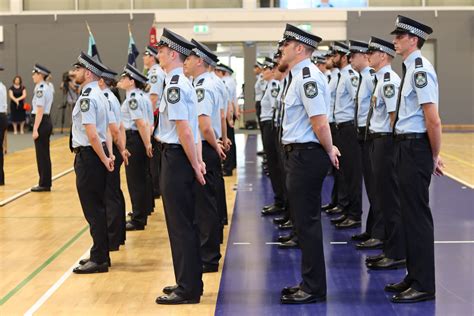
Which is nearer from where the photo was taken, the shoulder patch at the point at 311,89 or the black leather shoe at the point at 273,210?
the shoulder patch at the point at 311,89

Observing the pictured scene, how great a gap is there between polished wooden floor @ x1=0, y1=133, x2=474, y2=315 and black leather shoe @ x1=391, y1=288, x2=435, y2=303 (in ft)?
4.08

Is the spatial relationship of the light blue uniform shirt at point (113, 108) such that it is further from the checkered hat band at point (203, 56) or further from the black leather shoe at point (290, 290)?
the black leather shoe at point (290, 290)

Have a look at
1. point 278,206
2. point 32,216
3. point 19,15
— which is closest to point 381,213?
point 278,206

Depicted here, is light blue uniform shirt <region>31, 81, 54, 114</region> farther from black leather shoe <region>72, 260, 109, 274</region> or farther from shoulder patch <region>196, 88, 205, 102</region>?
shoulder patch <region>196, 88, 205, 102</region>

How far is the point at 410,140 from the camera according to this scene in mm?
5480

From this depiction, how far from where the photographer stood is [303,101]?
5445 millimetres

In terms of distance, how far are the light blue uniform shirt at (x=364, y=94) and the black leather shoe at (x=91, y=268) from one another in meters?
2.72

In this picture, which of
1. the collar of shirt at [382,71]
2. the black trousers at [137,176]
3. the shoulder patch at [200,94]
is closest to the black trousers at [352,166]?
the collar of shirt at [382,71]

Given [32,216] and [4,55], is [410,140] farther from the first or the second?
[4,55]

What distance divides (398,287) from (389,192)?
3.66 ft

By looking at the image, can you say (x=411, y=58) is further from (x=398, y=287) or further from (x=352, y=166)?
(x=352, y=166)

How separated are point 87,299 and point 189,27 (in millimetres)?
18910

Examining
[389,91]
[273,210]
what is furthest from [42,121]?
[389,91]

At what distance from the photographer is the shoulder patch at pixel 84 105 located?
6484mm
